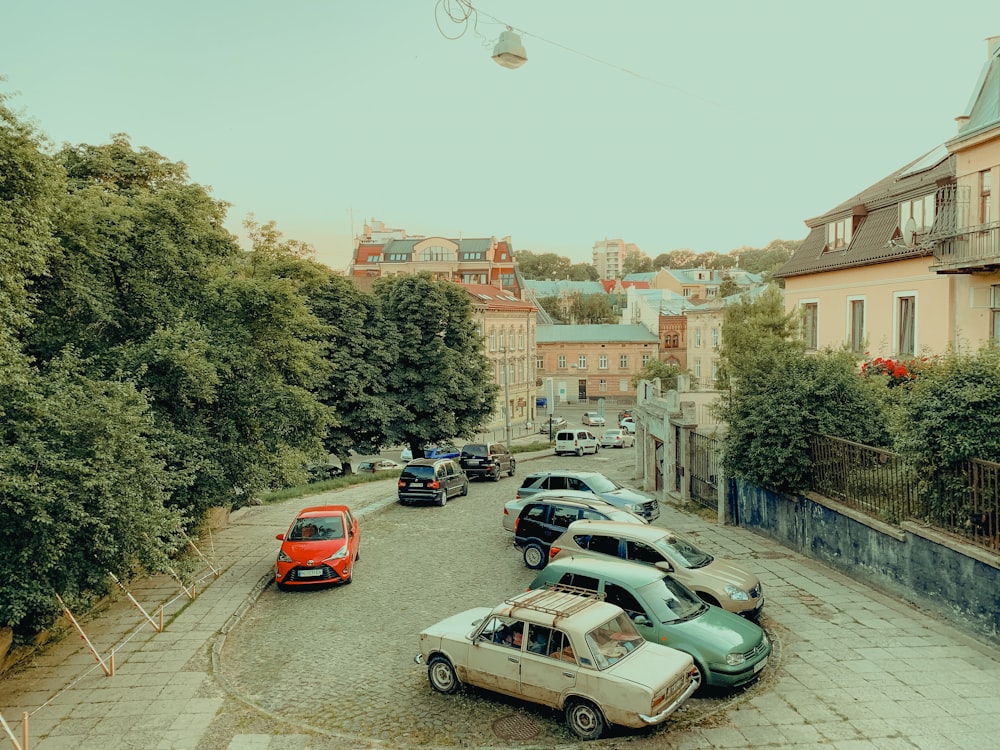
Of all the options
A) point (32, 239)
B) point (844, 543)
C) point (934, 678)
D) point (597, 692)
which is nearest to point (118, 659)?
point (32, 239)

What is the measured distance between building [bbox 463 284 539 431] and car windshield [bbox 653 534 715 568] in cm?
5032

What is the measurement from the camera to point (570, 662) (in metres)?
8.96

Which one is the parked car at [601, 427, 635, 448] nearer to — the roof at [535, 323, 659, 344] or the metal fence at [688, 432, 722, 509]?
the metal fence at [688, 432, 722, 509]

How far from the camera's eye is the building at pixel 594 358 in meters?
85.1

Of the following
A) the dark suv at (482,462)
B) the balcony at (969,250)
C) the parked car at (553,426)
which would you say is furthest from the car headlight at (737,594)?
the parked car at (553,426)

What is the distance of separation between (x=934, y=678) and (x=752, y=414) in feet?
28.1

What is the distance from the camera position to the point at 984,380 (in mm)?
11867

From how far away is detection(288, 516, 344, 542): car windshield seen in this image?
647 inches

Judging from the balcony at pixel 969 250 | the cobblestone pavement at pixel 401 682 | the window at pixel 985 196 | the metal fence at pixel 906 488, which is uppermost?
the window at pixel 985 196

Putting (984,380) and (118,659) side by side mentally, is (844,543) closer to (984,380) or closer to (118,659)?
(984,380)

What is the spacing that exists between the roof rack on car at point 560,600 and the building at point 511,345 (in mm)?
52875

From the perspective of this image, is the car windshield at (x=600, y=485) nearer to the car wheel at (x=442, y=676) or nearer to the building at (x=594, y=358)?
the car wheel at (x=442, y=676)

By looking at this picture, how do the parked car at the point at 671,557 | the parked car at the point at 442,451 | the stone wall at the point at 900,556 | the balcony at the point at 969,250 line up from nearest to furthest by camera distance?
the stone wall at the point at 900,556 < the parked car at the point at 671,557 < the balcony at the point at 969,250 < the parked car at the point at 442,451

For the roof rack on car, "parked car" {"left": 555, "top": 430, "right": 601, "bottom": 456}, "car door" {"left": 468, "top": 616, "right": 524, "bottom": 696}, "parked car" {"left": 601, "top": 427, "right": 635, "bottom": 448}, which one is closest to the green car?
Result: the roof rack on car
